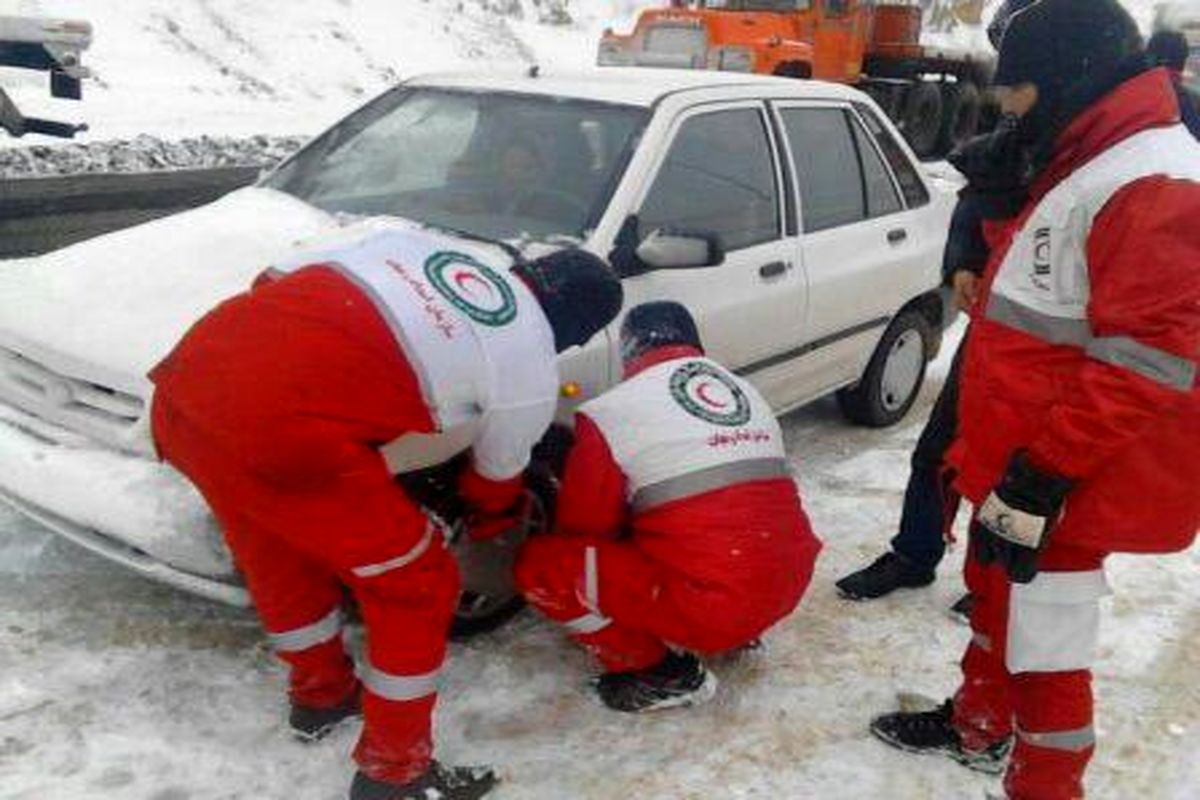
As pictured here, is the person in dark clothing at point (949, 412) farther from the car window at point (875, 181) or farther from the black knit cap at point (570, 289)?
the car window at point (875, 181)

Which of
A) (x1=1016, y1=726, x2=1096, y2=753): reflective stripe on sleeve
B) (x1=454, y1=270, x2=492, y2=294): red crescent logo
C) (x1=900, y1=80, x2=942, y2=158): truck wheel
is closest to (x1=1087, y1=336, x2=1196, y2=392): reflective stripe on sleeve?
(x1=1016, y1=726, x2=1096, y2=753): reflective stripe on sleeve

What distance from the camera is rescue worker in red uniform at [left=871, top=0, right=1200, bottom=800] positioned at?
217cm

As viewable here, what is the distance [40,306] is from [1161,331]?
290 centimetres

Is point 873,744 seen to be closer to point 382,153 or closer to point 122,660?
point 122,660

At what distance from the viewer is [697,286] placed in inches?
152

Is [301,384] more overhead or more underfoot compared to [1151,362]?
more underfoot

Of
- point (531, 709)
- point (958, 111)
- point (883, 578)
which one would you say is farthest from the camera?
point (958, 111)

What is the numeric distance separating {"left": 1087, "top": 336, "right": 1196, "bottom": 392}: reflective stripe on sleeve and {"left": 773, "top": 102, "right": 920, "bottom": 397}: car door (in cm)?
228

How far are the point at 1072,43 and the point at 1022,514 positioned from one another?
0.93 meters

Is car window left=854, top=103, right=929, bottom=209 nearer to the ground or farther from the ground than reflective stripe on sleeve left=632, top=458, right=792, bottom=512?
farther from the ground

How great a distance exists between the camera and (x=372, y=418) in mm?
2334

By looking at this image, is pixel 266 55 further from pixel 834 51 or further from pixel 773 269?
pixel 773 269

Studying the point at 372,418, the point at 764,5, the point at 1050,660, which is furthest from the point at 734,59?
the point at 372,418

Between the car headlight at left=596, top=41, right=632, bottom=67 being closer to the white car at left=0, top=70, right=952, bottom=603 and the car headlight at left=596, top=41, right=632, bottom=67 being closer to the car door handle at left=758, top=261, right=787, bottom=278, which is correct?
the white car at left=0, top=70, right=952, bottom=603
